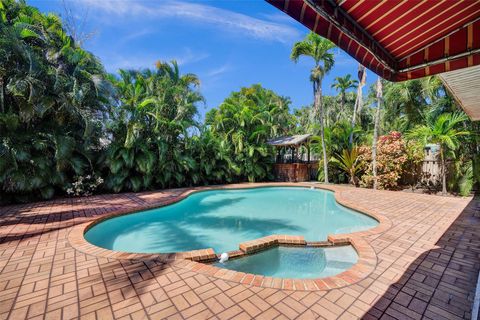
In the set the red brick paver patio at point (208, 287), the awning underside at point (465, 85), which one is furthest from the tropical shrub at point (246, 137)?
the red brick paver patio at point (208, 287)

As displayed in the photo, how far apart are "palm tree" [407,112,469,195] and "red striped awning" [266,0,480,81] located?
779 cm

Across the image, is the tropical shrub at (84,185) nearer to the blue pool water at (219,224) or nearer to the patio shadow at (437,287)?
the blue pool water at (219,224)

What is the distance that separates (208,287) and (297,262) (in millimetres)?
1865

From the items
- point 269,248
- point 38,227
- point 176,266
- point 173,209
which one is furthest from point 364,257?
point 38,227

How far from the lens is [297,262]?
393cm

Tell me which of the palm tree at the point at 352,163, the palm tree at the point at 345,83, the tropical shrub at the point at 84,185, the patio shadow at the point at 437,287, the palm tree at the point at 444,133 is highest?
the palm tree at the point at 345,83

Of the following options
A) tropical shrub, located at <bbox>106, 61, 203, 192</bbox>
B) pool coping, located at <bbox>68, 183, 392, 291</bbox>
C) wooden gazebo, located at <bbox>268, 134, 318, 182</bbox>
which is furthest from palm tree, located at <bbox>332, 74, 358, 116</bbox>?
pool coping, located at <bbox>68, 183, 392, 291</bbox>

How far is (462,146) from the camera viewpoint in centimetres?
938

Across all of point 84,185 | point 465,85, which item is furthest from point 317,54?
point 84,185

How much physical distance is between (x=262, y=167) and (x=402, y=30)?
12.5 m

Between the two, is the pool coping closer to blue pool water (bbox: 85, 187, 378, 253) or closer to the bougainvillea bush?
blue pool water (bbox: 85, 187, 378, 253)

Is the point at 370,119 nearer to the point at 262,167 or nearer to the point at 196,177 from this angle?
the point at 262,167

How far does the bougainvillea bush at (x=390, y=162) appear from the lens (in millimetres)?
10781

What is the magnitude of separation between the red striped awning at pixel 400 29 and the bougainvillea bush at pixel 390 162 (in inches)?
368
